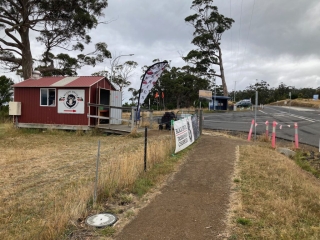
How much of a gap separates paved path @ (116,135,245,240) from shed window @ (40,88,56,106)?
36.2 feet

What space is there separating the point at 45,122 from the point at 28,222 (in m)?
12.8

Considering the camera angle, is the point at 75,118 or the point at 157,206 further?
the point at 75,118

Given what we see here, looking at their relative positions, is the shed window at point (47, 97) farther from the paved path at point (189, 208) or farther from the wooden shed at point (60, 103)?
the paved path at point (189, 208)

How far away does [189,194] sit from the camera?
17.6 feet

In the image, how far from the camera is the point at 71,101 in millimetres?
15562

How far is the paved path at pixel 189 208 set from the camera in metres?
3.79

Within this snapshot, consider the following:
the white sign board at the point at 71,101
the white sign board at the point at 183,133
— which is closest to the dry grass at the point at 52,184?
the white sign board at the point at 183,133

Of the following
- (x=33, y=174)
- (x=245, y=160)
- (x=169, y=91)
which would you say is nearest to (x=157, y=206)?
(x=33, y=174)

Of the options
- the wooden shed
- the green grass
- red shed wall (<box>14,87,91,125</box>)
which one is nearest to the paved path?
the green grass

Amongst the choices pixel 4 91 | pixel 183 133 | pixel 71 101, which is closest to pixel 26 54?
pixel 4 91

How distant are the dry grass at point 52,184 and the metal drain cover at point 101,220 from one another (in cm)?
20

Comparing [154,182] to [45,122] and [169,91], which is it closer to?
[45,122]

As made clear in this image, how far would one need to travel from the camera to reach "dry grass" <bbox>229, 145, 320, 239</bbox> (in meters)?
3.79

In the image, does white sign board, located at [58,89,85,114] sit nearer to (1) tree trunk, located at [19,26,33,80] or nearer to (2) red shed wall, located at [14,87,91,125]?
(2) red shed wall, located at [14,87,91,125]
